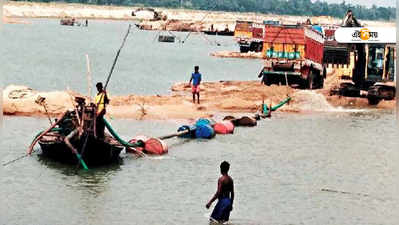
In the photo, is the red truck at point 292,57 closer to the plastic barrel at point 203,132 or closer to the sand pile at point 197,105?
the sand pile at point 197,105

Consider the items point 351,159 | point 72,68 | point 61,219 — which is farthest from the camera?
point 72,68

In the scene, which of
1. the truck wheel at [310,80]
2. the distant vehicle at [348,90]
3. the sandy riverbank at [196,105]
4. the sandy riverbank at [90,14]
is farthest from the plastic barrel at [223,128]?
the sandy riverbank at [90,14]

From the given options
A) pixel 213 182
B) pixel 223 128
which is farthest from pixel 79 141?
pixel 223 128

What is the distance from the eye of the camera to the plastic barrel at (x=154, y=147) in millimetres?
26406

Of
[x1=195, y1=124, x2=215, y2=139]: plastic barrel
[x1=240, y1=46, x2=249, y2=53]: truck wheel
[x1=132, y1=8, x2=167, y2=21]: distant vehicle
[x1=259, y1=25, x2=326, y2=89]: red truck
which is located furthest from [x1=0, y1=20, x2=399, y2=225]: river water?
[x1=132, y1=8, x2=167, y2=21]: distant vehicle

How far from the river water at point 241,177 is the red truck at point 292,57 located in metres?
6.01

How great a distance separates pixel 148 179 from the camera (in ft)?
76.4

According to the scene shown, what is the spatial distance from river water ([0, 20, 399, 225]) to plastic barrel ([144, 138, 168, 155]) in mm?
325

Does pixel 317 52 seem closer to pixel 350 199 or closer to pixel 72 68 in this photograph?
pixel 72 68

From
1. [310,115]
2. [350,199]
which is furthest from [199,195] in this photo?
[310,115]

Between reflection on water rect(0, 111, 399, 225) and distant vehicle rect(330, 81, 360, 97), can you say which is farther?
distant vehicle rect(330, 81, 360, 97)

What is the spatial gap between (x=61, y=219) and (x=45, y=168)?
4.78 m

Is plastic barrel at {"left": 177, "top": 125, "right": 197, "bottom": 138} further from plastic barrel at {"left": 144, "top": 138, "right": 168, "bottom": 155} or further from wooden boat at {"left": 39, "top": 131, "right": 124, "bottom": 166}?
wooden boat at {"left": 39, "top": 131, "right": 124, "bottom": 166}

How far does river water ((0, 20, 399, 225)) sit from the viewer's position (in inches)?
790
